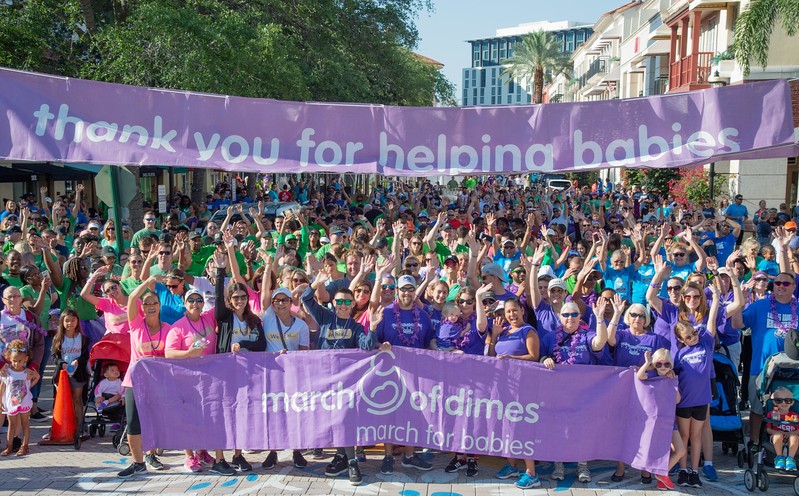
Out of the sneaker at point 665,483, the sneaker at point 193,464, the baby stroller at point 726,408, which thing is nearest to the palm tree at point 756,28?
the baby stroller at point 726,408

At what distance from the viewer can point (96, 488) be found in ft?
22.7

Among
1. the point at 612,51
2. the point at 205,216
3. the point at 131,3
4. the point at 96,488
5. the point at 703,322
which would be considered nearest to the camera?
the point at 96,488

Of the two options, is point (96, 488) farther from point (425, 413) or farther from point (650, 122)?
point (650, 122)

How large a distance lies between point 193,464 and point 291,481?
909 mm

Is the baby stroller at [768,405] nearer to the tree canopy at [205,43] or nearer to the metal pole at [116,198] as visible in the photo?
the metal pole at [116,198]

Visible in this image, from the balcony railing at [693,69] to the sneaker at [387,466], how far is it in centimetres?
2822

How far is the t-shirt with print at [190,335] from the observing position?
7.23 m

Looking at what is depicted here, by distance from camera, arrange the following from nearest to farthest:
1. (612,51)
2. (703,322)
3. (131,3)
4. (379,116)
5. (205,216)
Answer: (703,322), (379,116), (131,3), (205,216), (612,51)

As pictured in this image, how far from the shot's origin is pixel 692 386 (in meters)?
7.00

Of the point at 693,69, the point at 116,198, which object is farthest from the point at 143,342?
the point at 693,69

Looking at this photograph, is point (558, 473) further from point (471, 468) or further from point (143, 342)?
point (143, 342)

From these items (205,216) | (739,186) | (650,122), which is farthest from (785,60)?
(650,122)

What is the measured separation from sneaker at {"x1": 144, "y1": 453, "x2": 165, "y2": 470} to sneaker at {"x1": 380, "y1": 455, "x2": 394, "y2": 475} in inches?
74.1

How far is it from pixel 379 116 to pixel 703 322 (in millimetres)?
3383
